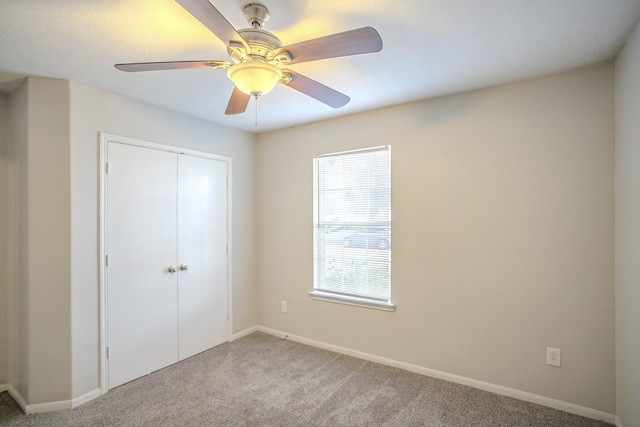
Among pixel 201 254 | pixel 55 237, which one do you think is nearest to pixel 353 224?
pixel 201 254

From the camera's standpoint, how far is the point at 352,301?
3213 millimetres

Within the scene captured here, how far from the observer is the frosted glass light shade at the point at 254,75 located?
151 centimetres

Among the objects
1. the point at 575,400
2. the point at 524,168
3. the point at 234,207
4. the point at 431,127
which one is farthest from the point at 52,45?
the point at 575,400

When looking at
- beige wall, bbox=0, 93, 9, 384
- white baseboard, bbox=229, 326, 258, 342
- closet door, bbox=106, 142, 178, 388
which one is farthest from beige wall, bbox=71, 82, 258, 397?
white baseboard, bbox=229, 326, 258, 342

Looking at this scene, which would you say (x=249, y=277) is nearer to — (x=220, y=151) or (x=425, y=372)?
(x=220, y=151)

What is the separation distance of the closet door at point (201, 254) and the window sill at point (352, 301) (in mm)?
1045

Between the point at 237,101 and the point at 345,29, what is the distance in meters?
0.76

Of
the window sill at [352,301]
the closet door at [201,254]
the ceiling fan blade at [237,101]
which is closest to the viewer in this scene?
the ceiling fan blade at [237,101]

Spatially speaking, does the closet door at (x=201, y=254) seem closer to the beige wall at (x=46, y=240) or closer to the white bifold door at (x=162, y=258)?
the white bifold door at (x=162, y=258)

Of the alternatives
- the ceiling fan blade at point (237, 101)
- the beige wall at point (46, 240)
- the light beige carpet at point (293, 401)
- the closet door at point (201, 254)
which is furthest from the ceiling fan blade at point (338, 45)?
the light beige carpet at point (293, 401)

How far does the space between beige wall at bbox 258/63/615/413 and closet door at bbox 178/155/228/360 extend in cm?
124

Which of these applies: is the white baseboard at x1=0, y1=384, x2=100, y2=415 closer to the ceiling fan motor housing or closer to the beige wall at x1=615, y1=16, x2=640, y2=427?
the ceiling fan motor housing

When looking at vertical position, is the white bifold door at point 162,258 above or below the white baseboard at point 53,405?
above

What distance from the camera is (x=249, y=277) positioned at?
388 cm
